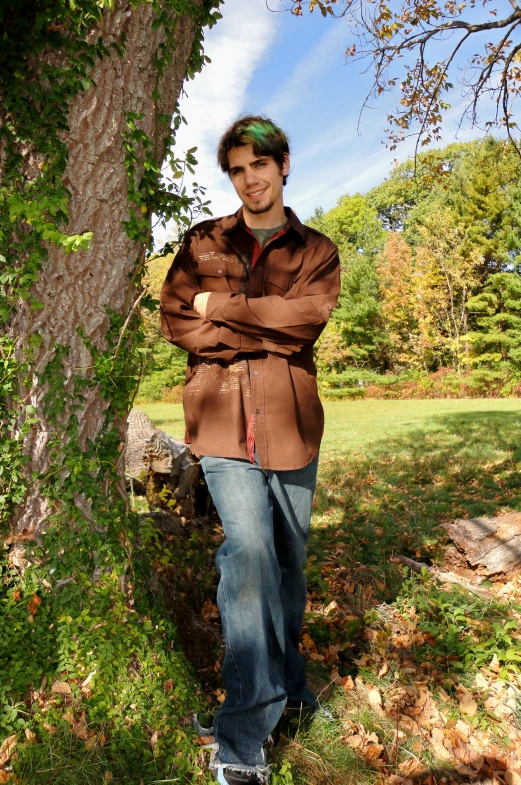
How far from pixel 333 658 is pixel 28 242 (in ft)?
9.03

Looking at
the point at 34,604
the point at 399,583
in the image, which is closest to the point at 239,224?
the point at 34,604

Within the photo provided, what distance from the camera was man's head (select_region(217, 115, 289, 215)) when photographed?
263 cm

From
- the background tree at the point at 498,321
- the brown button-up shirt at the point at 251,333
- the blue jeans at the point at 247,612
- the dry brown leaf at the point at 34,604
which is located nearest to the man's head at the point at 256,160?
the brown button-up shirt at the point at 251,333

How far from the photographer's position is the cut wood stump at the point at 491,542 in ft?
14.8

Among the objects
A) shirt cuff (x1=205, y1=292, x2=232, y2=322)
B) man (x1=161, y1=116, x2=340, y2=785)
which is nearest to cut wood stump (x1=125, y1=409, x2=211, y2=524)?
man (x1=161, y1=116, x2=340, y2=785)

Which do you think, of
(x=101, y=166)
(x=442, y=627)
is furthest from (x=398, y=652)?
(x=101, y=166)

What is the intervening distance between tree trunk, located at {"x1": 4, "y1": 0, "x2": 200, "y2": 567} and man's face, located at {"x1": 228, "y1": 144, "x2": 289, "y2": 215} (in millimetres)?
408

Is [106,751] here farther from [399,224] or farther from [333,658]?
[399,224]

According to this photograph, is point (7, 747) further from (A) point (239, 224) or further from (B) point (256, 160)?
(B) point (256, 160)

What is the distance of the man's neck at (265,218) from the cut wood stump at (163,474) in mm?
3002

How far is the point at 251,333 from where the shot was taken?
2.50m

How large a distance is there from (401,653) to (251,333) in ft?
7.17

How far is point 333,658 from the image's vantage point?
3.39 meters

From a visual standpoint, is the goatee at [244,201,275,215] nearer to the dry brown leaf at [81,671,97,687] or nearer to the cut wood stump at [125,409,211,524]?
the dry brown leaf at [81,671,97,687]
